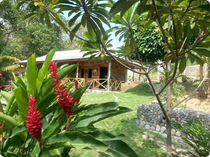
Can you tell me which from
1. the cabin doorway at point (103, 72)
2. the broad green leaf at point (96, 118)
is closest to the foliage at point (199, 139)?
the broad green leaf at point (96, 118)

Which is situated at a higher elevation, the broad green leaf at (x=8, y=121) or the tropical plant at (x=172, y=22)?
the tropical plant at (x=172, y=22)

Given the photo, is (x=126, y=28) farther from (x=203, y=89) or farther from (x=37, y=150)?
A: (x=203, y=89)

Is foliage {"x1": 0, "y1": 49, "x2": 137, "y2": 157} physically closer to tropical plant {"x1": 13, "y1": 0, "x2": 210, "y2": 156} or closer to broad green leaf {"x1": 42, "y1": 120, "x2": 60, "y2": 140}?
broad green leaf {"x1": 42, "y1": 120, "x2": 60, "y2": 140}

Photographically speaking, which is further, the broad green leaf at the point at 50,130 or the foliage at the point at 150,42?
the foliage at the point at 150,42

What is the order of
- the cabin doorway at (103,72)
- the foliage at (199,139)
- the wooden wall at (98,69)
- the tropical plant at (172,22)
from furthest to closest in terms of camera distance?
the cabin doorway at (103,72) < the wooden wall at (98,69) < the foliage at (199,139) < the tropical plant at (172,22)

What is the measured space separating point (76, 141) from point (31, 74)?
0.53m

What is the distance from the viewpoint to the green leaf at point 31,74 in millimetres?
1090

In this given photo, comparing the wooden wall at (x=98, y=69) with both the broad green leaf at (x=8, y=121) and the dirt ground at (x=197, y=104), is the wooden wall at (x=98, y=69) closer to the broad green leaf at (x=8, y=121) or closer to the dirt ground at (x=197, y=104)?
the dirt ground at (x=197, y=104)

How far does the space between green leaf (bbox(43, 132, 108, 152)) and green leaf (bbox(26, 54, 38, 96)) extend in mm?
356

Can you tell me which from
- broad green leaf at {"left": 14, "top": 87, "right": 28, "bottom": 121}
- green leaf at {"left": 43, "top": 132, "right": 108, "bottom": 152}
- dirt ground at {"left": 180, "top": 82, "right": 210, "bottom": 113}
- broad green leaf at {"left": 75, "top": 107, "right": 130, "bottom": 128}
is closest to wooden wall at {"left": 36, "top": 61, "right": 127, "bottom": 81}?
dirt ground at {"left": 180, "top": 82, "right": 210, "bottom": 113}

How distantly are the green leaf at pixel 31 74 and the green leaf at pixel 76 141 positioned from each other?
1.17 ft

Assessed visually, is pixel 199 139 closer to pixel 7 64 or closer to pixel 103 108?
pixel 103 108

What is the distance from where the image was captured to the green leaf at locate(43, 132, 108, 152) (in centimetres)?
94

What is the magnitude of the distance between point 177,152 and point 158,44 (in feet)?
21.0
